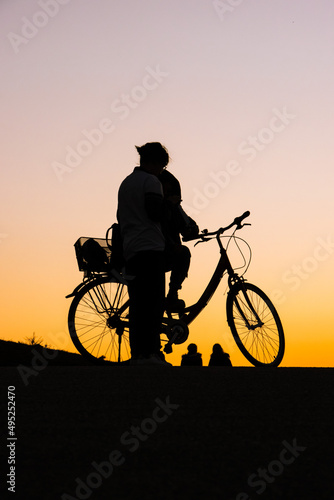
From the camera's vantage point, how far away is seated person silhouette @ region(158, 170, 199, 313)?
23.3 ft

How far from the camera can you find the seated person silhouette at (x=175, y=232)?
280 inches

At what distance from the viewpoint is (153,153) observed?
684 cm

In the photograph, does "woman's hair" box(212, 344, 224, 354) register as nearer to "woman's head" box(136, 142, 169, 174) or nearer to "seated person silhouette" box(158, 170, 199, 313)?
"seated person silhouette" box(158, 170, 199, 313)

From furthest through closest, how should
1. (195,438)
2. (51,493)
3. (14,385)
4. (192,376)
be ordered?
(192,376), (14,385), (195,438), (51,493)

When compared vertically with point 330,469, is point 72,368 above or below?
above

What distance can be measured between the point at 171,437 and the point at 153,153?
3.86 meters

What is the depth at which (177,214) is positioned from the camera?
7.12m

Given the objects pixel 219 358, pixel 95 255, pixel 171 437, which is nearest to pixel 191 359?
pixel 219 358

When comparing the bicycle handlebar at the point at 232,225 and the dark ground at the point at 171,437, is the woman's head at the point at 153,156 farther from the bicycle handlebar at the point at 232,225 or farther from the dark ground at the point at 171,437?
the dark ground at the point at 171,437

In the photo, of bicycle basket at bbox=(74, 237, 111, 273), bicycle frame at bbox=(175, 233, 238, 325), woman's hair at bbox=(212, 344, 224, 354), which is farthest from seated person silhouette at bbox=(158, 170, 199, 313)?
woman's hair at bbox=(212, 344, 224, 354)

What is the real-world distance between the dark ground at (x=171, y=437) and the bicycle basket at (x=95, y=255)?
238 centimetres

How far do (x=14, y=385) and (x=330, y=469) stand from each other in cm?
245

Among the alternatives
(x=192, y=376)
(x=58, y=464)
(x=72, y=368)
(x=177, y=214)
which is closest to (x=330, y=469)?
(x=58, y=464)

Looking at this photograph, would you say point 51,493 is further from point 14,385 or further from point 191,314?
point 191,314
